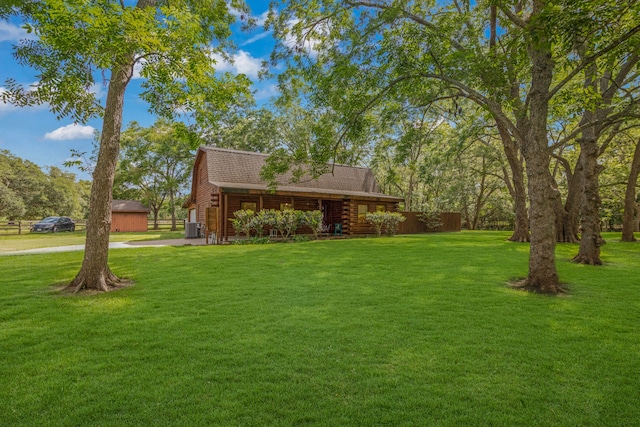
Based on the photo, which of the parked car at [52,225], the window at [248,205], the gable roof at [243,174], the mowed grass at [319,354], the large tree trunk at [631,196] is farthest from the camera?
the parked car at [52,225]

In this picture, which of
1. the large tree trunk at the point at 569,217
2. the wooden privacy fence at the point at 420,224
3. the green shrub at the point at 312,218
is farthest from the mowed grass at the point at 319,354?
the wooden privacy fence at the point at 420,224

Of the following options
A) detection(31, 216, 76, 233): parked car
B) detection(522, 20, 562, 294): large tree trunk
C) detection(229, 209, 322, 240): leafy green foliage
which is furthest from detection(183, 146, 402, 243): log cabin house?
detection(31, 216, 76, 233): parked car

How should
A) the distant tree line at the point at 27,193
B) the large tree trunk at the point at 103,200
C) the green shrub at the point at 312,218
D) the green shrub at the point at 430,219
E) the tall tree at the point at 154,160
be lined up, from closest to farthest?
the large tree trunk at the point at 103,200 → the green shrub at the point at 312,218 → the green shrub at the point at 430,219 → the tall tree at the point at 154,160 → the distant tree line at the point at 27,193

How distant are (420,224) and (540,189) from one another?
61.9 ft

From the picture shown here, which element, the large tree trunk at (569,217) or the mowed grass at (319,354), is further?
the large tree trunk at (569,217)

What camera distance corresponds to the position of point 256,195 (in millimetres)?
17031

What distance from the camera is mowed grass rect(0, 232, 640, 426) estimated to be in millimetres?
2252

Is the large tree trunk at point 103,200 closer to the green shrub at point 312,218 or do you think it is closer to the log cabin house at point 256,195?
the log cabin house at point 256,195

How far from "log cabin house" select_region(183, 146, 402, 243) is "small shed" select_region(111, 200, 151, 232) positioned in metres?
9.46

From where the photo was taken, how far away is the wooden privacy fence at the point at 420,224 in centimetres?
2355

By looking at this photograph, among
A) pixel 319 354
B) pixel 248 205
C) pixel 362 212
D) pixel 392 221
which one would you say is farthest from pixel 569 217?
pixel 319 354

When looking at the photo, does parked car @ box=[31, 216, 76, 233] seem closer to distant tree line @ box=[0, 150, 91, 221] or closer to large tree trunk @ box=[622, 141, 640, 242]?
distant tree line @ box=[0, 150, 91, 221]

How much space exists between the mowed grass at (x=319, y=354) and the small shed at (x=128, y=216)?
25222 mm

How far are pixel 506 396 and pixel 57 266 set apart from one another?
964 centimetres
